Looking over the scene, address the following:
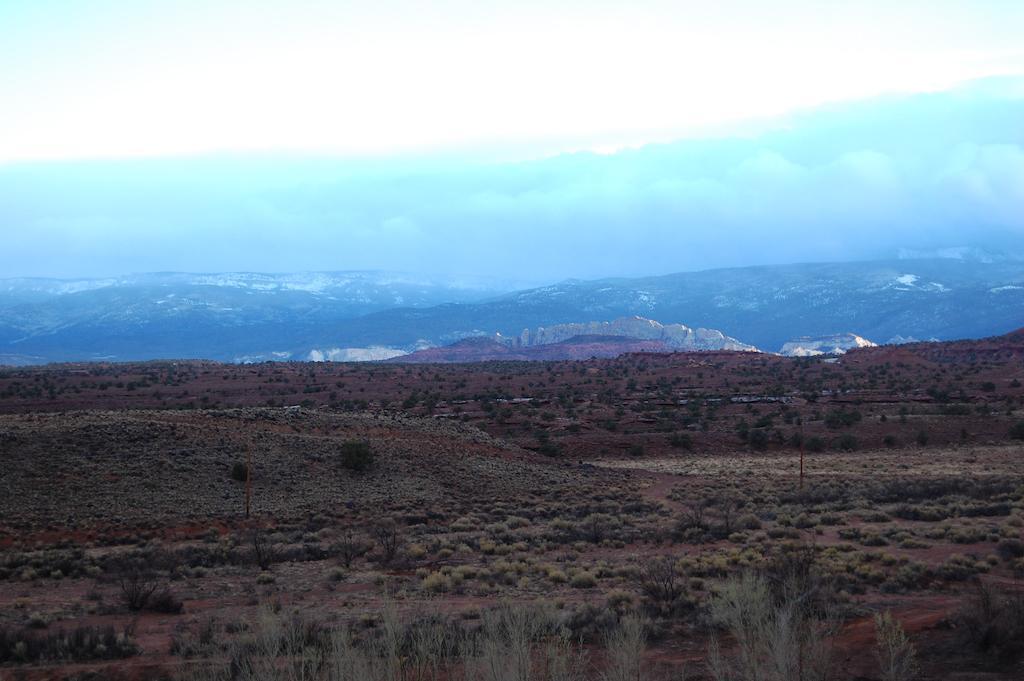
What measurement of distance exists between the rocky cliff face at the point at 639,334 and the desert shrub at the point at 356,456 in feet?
421

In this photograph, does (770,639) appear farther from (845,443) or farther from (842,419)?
(842,419)

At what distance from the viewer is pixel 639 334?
166m

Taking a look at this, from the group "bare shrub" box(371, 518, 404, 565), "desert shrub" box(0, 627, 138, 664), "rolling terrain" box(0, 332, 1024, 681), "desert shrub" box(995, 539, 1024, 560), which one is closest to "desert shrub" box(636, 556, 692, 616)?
"rolling terrain" box(0, 332, 1024, 681)

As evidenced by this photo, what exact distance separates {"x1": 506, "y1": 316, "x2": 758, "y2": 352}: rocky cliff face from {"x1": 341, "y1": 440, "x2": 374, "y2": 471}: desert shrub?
128302 mm

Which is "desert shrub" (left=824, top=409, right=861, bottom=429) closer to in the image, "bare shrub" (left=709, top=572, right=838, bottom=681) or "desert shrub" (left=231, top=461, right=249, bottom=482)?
"desert shrub" (left=231, top=461, right=249, bottom=482)

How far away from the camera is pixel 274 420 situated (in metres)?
38.3

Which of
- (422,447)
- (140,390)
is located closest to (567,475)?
(422,447)

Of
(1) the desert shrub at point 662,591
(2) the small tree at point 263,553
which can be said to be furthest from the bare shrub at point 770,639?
(2) the small tree at point 263,553

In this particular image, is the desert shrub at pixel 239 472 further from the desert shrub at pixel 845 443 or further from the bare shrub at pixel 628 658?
the desert shrub at pixel 845 443

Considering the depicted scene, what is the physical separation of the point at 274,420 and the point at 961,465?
30340 mm

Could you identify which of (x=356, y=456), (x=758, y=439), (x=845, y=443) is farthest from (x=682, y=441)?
(x=356, y=456)

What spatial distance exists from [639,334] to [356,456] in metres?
137

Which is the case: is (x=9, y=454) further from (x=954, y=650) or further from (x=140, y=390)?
(x=140, y=390)

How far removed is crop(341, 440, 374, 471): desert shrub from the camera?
32.9m
